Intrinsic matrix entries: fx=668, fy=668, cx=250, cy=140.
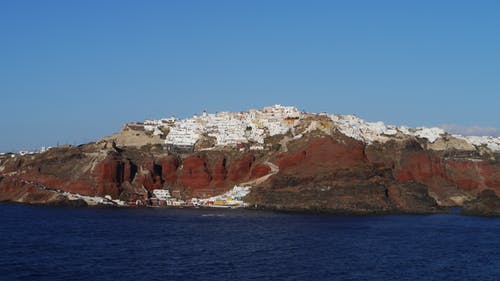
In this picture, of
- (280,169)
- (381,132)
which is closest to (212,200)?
(280,169)

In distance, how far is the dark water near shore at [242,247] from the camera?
1816 inches

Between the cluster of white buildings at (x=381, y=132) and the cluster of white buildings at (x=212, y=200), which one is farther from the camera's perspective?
the cluster of white buildings at (x=381, y=132)

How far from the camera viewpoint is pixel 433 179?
338ft

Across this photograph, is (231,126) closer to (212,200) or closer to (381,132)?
(381,132)

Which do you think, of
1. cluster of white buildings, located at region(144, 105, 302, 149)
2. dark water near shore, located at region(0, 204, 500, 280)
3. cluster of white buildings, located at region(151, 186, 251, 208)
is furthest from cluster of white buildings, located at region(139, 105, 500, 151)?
dark water near shore, located at region(0, 204, 500, 280)

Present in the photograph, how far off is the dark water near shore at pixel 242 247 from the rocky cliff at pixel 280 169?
8747mm

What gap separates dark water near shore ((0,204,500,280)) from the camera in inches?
1816

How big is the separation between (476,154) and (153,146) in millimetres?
57423

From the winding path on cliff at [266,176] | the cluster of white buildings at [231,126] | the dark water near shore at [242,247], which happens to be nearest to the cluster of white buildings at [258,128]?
the cluster of white buildings at [231,126]

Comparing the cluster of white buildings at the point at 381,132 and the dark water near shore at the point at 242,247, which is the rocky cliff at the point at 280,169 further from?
the dark water near shore at the point at 242,247

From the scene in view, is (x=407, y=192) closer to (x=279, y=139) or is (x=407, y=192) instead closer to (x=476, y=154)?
(x=279, y=139)

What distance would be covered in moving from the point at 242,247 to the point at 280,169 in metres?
38.2

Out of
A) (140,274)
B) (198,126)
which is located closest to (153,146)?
(198,126)

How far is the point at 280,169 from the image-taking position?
9431 centimetres
